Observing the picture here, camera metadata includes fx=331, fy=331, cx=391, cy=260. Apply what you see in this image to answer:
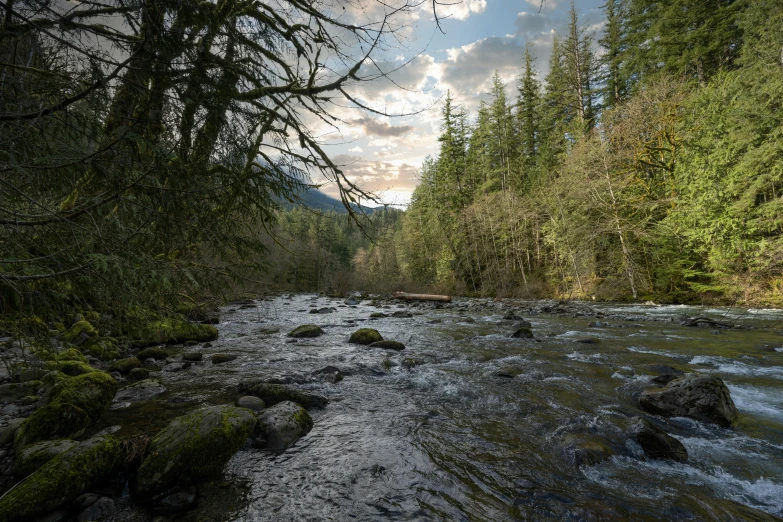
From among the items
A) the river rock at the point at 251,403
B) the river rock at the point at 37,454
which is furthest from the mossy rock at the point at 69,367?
the river rock at the point at 251,403

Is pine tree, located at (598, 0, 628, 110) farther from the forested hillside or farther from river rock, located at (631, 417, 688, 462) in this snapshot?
river rock, located at (631, 417, 688, 462)

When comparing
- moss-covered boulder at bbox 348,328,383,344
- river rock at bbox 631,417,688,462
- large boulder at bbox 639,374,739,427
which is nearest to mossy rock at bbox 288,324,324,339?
moss-covered boulder at bbox 348,328,383,344

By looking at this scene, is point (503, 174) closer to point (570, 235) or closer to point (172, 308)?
point (570, 235)

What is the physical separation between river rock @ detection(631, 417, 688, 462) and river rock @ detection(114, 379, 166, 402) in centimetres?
650

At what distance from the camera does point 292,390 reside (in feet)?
16.4

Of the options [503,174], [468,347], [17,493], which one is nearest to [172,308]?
[17,493]

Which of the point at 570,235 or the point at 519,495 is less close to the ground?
the point at 570,235

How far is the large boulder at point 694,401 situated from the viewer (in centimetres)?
408

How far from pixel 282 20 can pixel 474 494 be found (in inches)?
184

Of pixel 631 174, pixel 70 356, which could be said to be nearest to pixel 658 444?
pixel 70 356

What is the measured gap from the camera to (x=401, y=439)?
12.5ft

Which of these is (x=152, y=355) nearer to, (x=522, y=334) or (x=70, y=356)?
(x=70, y=356)

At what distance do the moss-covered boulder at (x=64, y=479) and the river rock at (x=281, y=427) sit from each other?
1.26 metres

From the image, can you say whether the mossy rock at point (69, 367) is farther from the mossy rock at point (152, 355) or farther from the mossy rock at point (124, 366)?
the mossy rock at point (152, 355)
